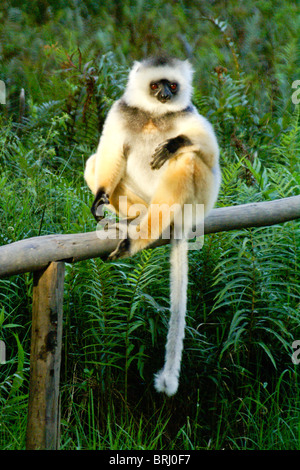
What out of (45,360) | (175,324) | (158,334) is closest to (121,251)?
(175,324)

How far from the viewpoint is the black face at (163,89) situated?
228cm

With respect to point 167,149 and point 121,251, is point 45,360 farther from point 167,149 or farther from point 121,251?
point 167,149

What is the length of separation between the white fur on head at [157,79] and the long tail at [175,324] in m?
0.59

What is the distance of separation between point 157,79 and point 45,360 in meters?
1.20

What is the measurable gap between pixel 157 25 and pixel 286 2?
195 cm

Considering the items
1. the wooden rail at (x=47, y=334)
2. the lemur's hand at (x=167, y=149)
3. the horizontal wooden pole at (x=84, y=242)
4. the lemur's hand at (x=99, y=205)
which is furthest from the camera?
the lemur's hand at (x=99, y=205)

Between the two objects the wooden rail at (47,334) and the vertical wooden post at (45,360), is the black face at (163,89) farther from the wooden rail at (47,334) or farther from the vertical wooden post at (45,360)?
the vertical wooden post at (45,360)

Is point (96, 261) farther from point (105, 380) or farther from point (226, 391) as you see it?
point (226, 391)

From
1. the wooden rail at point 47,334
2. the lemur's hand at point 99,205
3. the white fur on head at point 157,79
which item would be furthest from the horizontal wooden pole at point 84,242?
the white fur on head at point 157,79

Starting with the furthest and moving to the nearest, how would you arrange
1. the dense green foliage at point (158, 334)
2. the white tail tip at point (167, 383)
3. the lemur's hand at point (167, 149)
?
the dense green foliage at point (158, 334) → the lemur's hand at point (167, 149) → the white tail tip at point (167, 383)

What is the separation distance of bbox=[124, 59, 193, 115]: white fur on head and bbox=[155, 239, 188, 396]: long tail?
587 mm

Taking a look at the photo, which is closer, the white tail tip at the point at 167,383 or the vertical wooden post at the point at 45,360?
the vertical wooden post at the point at 45,360

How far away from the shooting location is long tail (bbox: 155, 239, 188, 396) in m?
2.15
